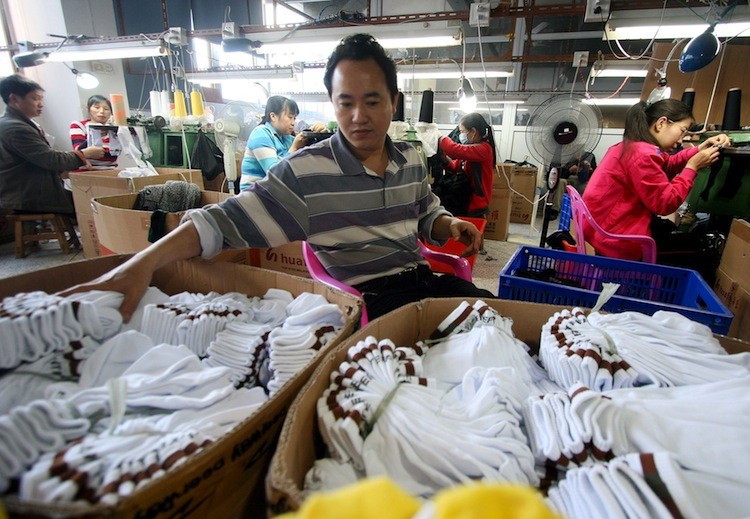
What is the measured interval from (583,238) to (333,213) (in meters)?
1.55

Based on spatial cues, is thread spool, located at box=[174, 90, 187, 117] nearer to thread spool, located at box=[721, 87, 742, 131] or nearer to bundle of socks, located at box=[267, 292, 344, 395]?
bundle of socks, located at box=[267, 292, 344, 395]

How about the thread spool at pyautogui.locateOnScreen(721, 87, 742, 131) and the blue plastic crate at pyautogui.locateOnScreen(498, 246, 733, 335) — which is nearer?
the blue plastic crate at pyautogui.locateOnScreen(498, 246, 733, 335)

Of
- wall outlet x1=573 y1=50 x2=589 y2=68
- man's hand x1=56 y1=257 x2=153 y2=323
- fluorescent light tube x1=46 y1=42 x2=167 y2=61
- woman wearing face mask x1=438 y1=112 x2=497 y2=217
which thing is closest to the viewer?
man's hand x1=56 y1=257 x2=153 y2=323

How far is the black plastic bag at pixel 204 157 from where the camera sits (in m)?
4.37

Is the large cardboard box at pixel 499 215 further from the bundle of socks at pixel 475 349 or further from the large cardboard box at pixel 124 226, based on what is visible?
the bundle of socks at pixel 475 349

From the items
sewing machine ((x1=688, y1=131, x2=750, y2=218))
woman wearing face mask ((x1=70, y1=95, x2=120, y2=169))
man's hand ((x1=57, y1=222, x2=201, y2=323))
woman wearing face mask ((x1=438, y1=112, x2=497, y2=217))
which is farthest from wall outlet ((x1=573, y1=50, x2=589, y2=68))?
woman wearing face mask ((x1=70, y1=95, x2=120, y2=169))

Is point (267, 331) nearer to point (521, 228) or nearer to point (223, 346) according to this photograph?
point (223, 346)

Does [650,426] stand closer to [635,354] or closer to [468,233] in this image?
[635,354]

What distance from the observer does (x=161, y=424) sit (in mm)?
519

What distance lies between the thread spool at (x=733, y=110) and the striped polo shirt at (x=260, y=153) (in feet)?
11.4

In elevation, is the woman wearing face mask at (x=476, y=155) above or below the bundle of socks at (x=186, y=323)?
above

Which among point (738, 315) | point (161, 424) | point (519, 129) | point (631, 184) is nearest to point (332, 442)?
point (161, 424)

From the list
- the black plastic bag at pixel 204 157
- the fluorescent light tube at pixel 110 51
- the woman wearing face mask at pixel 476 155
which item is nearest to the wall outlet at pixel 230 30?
the fluorescent light tube at pixel 110 51

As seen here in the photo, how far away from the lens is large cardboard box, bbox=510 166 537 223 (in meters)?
5.92
